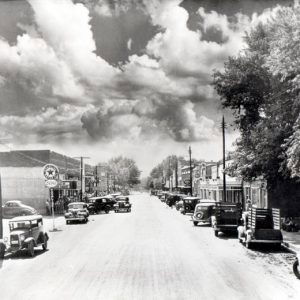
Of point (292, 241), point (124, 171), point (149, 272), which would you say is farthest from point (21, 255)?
point (124, 171)

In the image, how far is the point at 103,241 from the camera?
23516 millimetres

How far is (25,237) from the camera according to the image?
19094 millimetres

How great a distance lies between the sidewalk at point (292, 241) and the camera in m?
20.3

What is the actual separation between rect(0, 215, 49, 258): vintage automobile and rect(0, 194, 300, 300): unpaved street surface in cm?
41

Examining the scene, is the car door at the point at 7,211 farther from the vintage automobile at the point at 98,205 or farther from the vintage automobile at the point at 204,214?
the vintage automobile at the point at 204,214

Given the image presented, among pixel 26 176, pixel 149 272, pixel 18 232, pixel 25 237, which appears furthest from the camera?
pixel 26 176

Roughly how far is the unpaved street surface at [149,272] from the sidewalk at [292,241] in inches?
32.4

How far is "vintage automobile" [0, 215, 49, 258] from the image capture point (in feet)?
61.2

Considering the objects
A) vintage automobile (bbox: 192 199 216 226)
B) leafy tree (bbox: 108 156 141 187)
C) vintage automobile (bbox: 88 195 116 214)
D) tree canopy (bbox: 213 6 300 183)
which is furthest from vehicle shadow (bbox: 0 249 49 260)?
leafy tree (bbox: 108 156 141 187)

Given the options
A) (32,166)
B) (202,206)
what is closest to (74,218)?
(202,206)

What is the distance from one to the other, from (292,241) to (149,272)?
1011 centimetres

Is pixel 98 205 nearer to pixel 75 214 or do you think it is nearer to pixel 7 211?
pixel 7 211

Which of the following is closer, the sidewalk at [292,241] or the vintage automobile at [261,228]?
the sidewalk at [292,241]

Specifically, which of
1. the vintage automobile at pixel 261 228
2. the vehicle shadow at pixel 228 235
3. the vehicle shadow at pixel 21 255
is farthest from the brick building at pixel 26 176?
the vintage automobile at pixel 261 228
